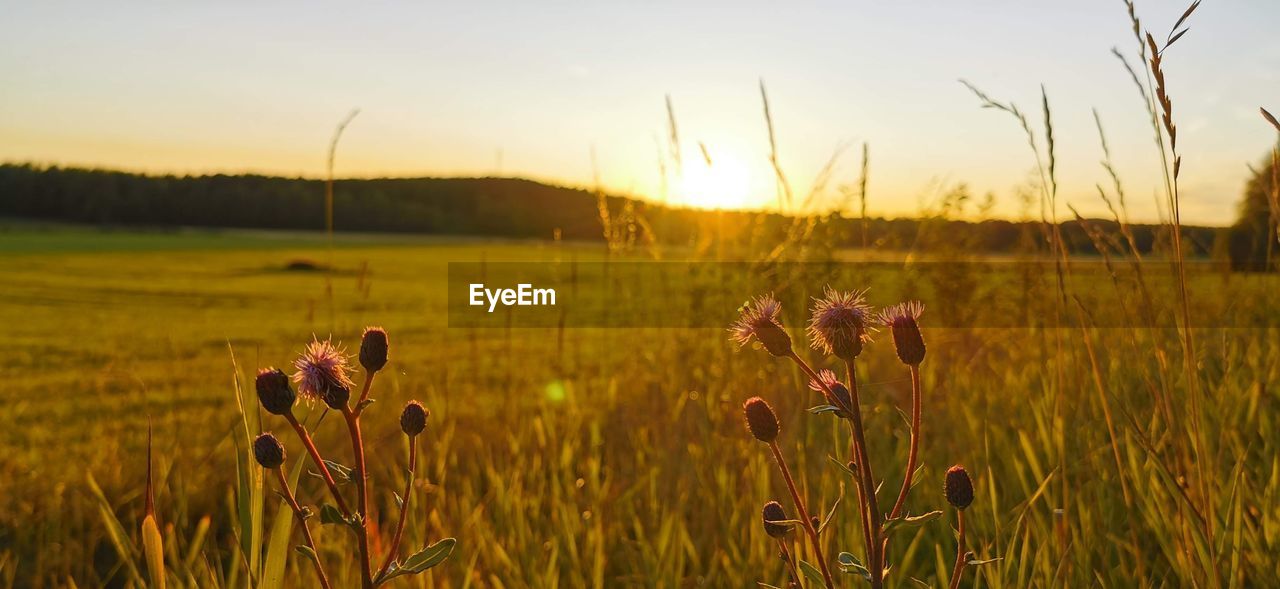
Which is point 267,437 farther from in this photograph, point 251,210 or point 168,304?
point 251,210

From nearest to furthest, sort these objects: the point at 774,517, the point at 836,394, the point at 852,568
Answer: the point at 852,568, the point at 836,394, the point at 774,517

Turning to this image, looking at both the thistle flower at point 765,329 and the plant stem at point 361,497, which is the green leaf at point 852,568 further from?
the plant stem at point 361,497

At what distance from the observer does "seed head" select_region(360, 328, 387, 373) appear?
3.23ft

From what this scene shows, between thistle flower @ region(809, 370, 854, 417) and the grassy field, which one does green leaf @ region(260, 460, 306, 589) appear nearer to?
the grassy field

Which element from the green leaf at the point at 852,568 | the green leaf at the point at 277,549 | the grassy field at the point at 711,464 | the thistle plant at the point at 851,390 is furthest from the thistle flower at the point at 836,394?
the green leaf at the point at 277,549

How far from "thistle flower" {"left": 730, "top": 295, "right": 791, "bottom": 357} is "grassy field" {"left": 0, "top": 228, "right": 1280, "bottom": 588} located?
63 centimetres

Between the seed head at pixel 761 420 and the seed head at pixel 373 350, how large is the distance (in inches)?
17.9

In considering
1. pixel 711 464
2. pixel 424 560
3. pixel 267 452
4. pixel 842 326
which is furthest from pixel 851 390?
pixel 711 464

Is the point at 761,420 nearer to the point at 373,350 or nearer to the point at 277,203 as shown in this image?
the point at 373,350

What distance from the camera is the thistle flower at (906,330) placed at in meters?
0.89

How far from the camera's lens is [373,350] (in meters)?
0.99

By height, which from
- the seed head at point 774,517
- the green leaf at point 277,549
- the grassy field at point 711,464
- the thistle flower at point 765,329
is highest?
the thistle flower at point 765,329

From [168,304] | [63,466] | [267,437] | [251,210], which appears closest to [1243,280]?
[267,437]

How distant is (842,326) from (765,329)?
0.31 feet
